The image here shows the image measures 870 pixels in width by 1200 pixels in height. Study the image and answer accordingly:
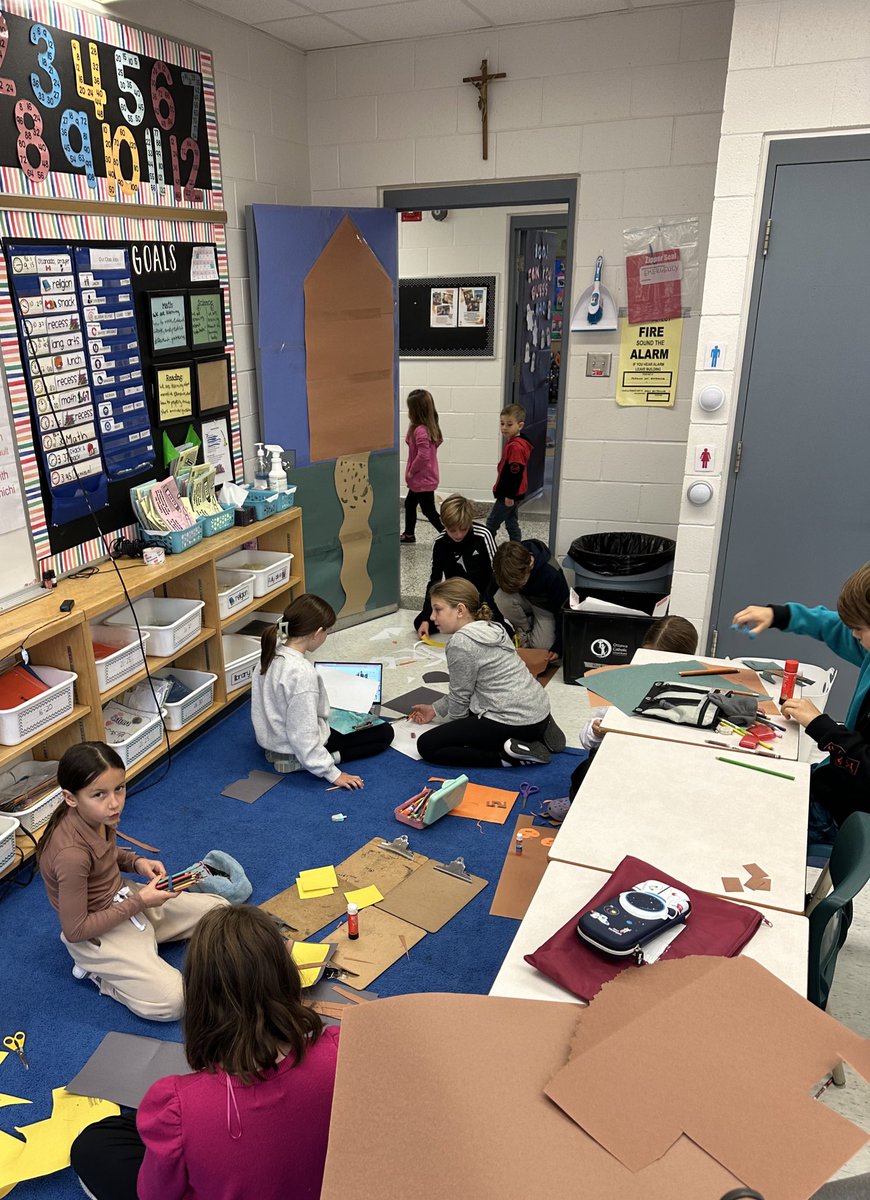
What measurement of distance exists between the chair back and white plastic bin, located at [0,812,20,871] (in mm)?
2386

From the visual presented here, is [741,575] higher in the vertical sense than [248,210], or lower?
lower

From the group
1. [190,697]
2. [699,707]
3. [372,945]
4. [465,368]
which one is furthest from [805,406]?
[465,368]

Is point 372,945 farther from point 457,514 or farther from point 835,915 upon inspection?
point 457,514

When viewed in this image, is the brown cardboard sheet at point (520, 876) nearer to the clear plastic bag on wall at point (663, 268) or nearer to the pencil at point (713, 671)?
the pencil at point (713, 671)

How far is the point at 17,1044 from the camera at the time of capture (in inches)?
90.7

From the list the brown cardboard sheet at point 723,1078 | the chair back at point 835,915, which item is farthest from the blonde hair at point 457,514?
the brown cardboard sheet at point 723,1078

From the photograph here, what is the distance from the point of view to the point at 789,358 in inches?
147

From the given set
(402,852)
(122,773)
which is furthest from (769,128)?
(122,773)

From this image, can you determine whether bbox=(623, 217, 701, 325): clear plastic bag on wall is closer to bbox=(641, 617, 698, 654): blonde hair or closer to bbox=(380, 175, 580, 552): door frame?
bbox=(380, 175, 580, 552): door frame

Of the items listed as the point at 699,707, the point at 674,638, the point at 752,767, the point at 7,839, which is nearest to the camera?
the point at 752,767

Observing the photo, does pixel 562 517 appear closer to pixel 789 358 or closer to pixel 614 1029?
pixel 789 358

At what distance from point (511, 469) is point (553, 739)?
2.51m

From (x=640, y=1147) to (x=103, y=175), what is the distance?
3.63 meters

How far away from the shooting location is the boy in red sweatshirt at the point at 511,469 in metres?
5.77
